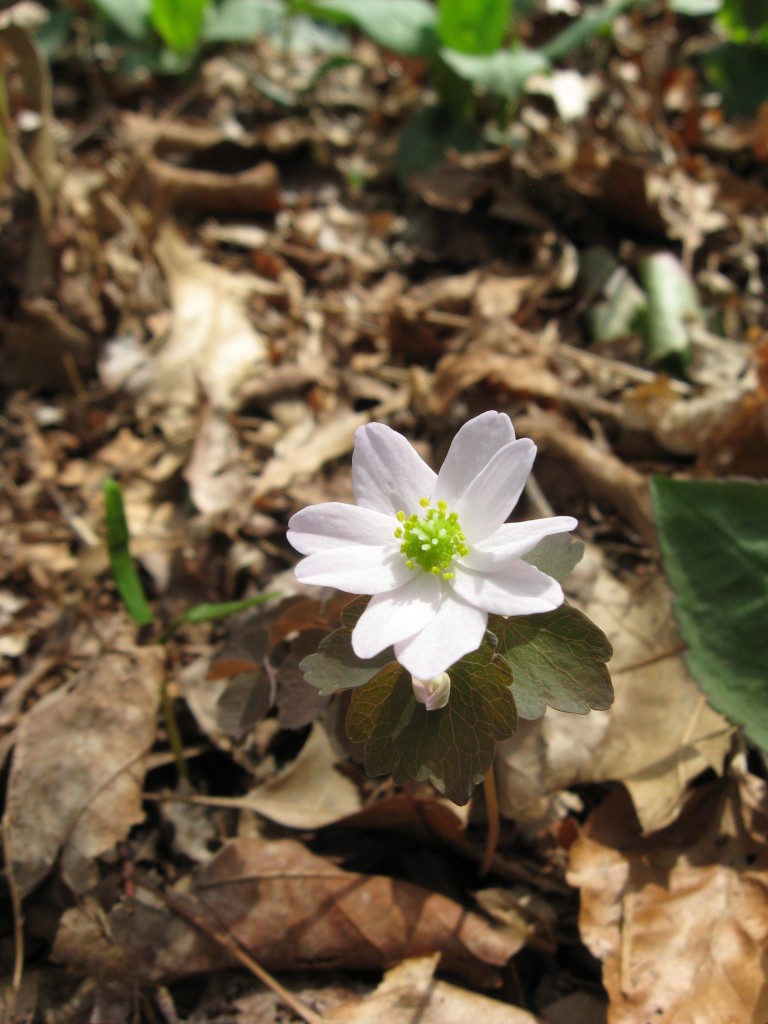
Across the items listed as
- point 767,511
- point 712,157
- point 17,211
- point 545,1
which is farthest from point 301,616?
point 545,1

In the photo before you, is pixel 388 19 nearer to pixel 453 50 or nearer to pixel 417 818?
pixel 453 50

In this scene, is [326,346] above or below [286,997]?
above

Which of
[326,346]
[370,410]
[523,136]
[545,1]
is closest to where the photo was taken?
[370,410]

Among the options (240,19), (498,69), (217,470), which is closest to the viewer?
(217,470)

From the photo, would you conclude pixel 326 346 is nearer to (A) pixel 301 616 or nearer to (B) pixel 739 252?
(A) pixel 301 616

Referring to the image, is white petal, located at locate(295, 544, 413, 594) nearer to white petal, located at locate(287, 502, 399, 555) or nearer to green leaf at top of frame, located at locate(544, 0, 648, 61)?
white petal, located at locate(287, 502, 399, 555)

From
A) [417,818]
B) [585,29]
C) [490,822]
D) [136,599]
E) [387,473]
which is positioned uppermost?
[585,29]

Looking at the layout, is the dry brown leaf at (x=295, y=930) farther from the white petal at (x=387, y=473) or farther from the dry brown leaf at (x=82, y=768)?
the white petal at (x=387, y=473)

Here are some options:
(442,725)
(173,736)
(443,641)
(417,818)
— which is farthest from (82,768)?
(443,641)
